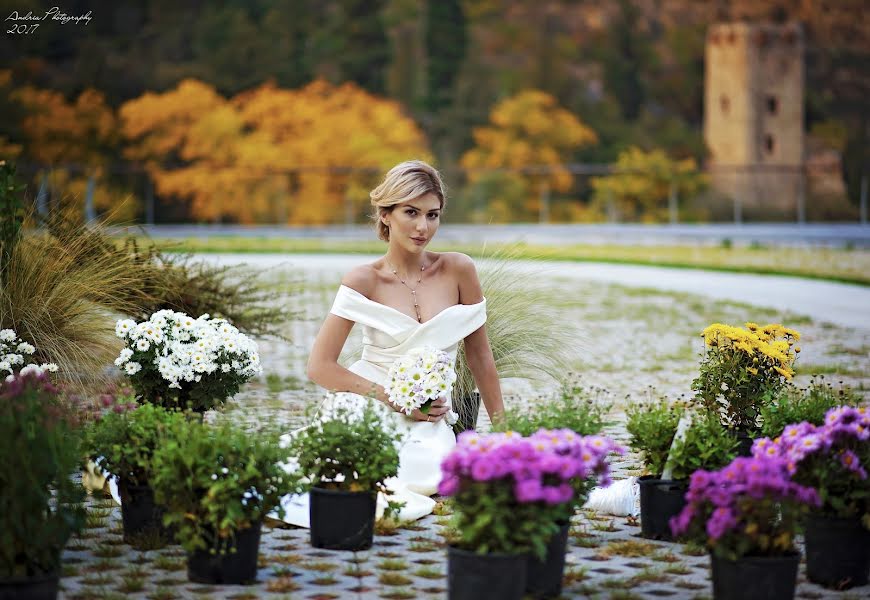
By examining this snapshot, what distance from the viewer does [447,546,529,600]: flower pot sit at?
3.29 metres

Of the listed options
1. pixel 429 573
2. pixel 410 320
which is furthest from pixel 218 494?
pixel 410 320

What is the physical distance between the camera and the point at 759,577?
3377 mm

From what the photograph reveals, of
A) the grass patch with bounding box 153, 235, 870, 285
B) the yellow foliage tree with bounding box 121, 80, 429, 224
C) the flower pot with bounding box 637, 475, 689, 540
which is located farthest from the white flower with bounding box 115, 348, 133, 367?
the yellow foliage tree with bounding box 121, 80, 429, 224

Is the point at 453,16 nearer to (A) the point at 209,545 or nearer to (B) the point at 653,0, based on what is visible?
(B) the point at 653,0

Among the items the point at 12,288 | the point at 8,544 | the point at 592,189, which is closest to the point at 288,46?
the point at 592,189

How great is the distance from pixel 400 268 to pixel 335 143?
3957cm

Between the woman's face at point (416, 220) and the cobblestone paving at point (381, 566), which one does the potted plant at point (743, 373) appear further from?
the woman's face at point (416, 220)

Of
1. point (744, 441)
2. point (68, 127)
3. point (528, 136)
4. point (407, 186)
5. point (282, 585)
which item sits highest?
point (528, 136)

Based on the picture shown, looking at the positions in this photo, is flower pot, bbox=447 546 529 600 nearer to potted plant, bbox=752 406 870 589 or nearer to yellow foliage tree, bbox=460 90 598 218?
potted plant, bbox=752 406 870 589

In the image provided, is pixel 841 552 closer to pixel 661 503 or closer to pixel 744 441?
pixel 661 503

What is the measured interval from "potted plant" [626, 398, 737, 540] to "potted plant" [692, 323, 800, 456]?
52 centimetres

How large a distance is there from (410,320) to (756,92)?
48.9 m

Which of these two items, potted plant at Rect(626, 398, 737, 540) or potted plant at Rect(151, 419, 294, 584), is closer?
potted plant at Rect(151, 419, 294, 584)

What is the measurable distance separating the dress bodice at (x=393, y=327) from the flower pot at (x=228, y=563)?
1.25 m
